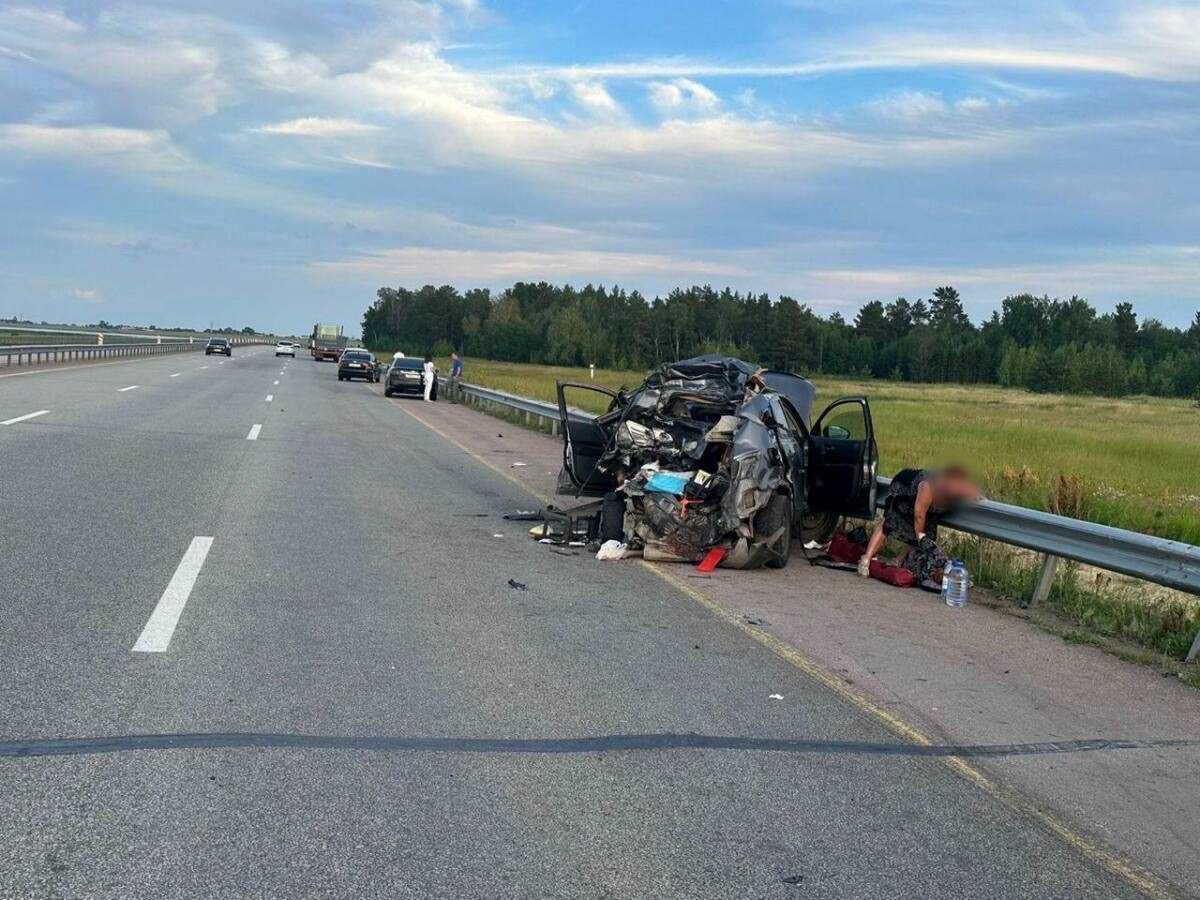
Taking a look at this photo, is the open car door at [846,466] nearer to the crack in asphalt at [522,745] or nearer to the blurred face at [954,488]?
the blurred face at [954,488]

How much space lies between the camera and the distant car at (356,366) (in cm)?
5200

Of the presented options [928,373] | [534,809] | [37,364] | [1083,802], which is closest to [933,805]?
[1083,802]

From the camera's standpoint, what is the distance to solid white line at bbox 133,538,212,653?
668 cm

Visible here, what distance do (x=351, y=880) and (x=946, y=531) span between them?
32.8 ft

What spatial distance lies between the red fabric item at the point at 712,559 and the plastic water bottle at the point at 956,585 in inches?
76.5

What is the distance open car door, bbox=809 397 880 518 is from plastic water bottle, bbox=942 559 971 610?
5.29ft

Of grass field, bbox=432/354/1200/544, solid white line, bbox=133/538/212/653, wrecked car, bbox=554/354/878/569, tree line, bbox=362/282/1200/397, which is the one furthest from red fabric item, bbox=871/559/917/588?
tree line, bbox=362/282/1200/397

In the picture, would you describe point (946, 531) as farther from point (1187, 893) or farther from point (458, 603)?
point (1187, 893)

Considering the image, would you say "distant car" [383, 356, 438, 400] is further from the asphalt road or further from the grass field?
the asphalt road

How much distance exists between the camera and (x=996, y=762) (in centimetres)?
551

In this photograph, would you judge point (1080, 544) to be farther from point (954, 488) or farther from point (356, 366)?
point (356, 366)

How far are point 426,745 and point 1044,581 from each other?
20.3 feet

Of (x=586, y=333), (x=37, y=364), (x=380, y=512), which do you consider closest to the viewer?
(x=380, y=512)

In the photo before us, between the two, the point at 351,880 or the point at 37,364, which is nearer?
the point at 351,880
